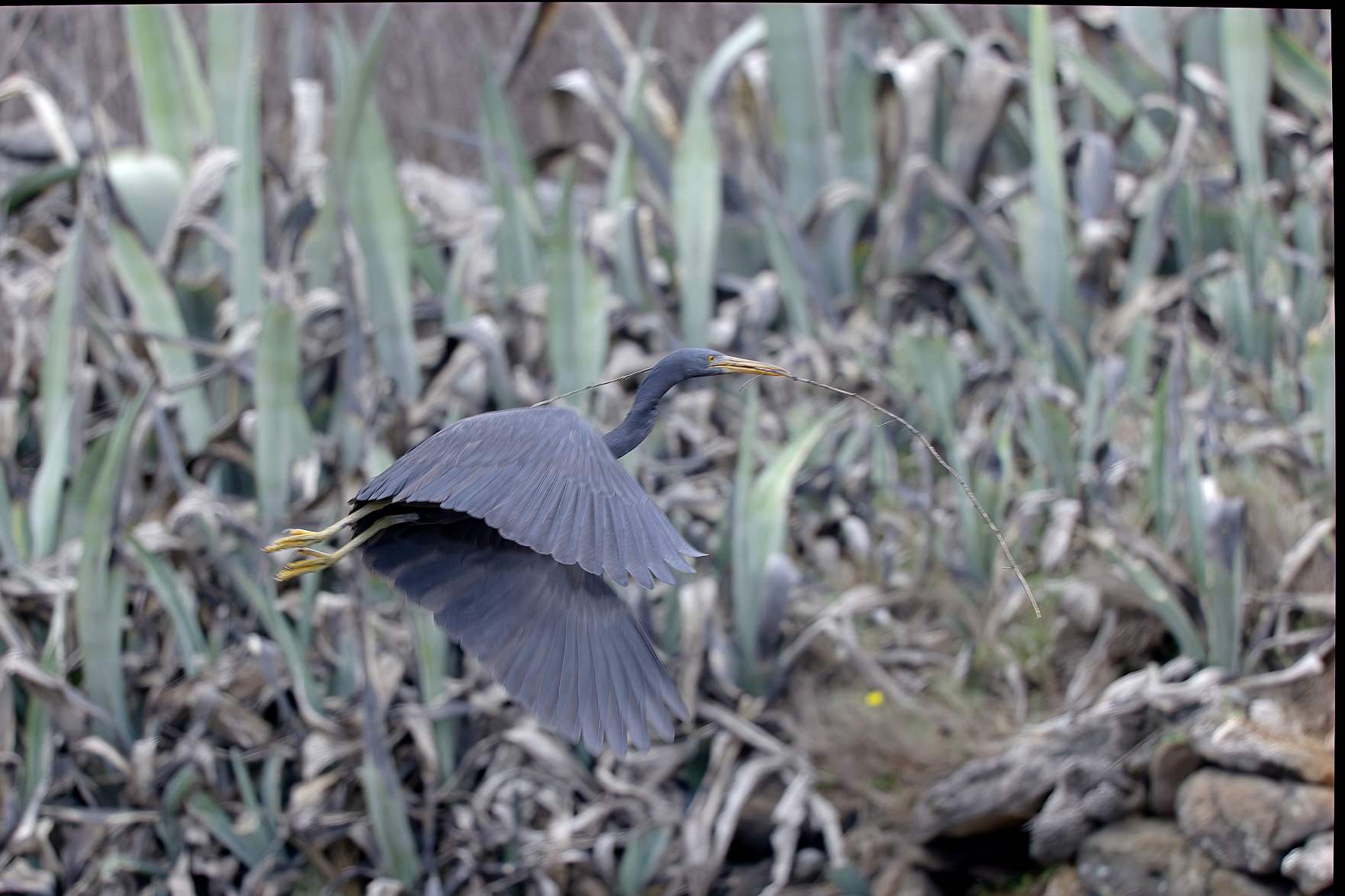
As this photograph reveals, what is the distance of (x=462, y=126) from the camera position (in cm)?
597

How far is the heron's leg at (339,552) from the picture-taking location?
8.11ft

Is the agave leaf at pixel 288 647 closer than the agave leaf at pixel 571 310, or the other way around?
the agave leaf at pixel 288 647

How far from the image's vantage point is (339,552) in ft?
8.14

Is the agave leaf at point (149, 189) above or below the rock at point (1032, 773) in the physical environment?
above

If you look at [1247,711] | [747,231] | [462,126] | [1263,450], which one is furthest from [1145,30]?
[1247,711]

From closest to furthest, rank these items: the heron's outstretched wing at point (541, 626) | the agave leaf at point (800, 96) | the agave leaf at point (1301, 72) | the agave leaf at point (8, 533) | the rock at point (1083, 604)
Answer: the heron's outstretched wing at point (541, 626)
the rock at point (1083, 604)
the agave leaf at point (8, 533)
the agave leaf at point (800, 96)
the agave leaf at point (1301, 72)

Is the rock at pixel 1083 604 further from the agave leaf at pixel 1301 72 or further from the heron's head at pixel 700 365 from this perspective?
the agave leaf at pixel 1301 72

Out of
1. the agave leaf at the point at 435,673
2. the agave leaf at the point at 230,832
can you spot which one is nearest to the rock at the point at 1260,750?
the agave leaf at the point at 435,673

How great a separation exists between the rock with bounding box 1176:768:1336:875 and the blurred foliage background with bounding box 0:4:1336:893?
1.10ft

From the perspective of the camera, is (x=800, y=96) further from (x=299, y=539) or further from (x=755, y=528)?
(x=299, y=539)

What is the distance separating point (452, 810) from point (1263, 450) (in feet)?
7.26

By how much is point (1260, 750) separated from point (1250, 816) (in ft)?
0.44

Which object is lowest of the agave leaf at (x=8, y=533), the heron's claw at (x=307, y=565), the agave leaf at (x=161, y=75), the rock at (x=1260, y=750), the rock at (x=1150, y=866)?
the rock at (x=1150, y=866)

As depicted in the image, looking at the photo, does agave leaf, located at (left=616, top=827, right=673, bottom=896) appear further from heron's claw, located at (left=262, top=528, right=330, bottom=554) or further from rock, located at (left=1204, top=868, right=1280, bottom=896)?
heron's claw, located at (left=262, top=528, right=330, bottom=554)
